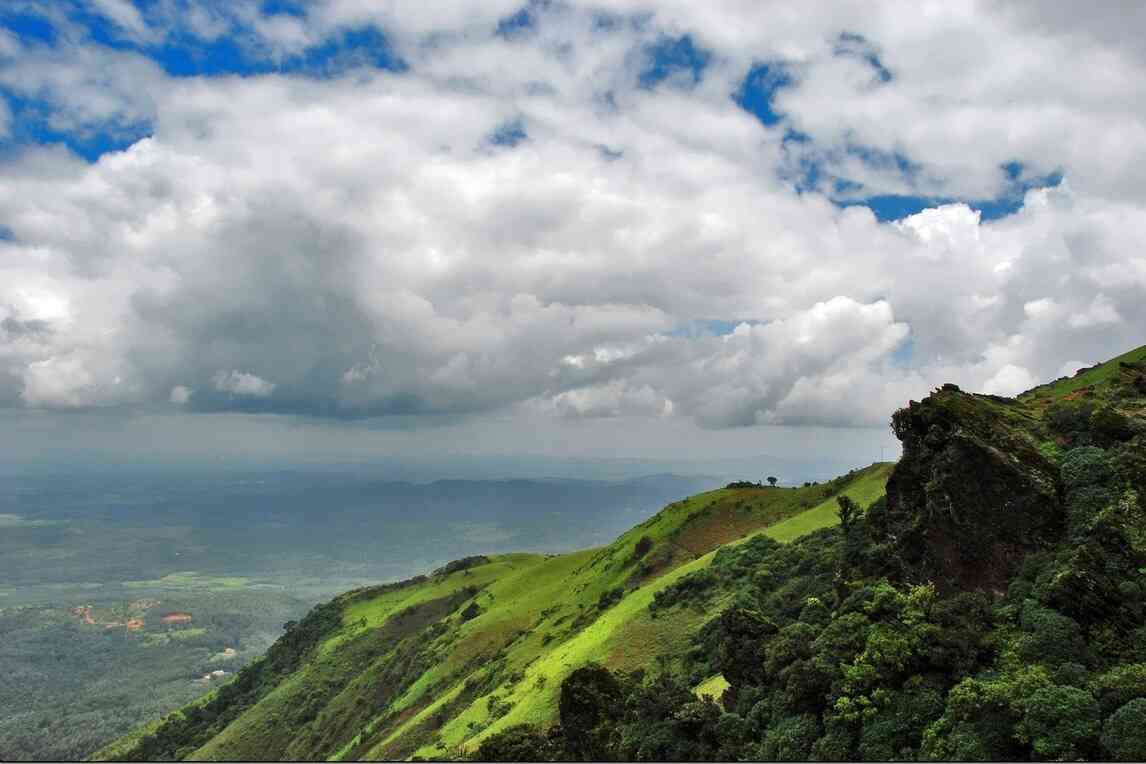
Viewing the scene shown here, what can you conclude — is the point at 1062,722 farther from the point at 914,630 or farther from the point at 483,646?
the point at 483,646

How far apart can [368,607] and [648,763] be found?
150 m

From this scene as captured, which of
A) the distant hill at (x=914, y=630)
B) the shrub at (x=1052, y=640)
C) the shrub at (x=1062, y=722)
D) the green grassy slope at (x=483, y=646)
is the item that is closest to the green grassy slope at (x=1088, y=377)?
the distant hill at (x=914, y=630)

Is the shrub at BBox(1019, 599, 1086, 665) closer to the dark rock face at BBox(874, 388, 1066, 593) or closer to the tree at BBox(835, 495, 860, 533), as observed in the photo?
the dark rock face at BBox(874, 388, 1066, 593)

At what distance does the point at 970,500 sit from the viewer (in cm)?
3688

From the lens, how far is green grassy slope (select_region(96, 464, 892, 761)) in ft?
200

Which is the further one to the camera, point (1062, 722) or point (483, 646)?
point (483, 646)

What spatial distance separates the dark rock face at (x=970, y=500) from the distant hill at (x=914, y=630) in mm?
104

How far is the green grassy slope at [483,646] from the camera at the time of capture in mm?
60906

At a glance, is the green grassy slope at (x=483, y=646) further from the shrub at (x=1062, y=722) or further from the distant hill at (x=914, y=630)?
the shrub at (x=1062, y=722)

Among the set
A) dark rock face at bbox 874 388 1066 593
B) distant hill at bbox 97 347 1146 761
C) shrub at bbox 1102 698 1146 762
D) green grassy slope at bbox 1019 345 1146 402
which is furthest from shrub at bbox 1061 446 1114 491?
green grassy slope at bbox 1019 345 1146 402

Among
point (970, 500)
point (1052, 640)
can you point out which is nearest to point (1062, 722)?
point (1052, 640)

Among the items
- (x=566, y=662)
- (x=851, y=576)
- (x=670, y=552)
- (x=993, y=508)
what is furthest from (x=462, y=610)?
(x=993, y=508)

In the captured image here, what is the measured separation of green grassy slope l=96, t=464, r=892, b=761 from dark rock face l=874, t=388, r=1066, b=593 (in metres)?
22.7

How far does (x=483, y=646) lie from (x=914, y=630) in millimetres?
77787
